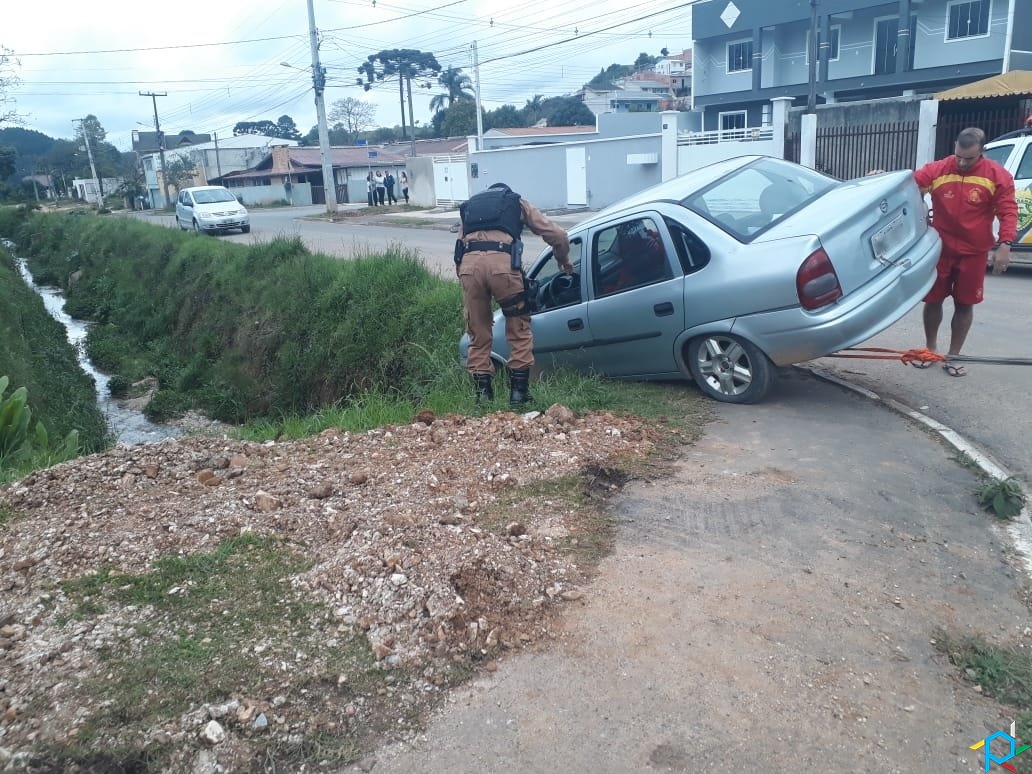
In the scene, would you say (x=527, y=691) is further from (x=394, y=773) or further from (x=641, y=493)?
(x=641, y=493)

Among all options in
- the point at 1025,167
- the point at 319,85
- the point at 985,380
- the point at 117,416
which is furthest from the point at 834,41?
the point at 985,380

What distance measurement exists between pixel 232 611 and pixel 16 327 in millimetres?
14665

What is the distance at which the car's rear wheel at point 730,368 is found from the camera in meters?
6.02

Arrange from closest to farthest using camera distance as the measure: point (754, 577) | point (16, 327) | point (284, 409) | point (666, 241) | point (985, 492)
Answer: point (754, 577), point (985, 492), point (666, 241), point (284, 409), point (16, 327)

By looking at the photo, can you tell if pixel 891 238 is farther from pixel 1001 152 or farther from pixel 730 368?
pixel 1001 152

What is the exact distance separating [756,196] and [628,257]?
1.02 m

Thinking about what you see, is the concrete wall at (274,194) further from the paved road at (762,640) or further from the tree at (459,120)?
the paved road at (762,640)

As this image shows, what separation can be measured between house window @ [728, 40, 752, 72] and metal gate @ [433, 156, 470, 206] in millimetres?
12906

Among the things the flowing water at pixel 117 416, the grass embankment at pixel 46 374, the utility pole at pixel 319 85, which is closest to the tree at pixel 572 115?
the utility pole at pixel 319 85

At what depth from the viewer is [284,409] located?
41.8 ft

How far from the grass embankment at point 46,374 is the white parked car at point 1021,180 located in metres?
11.0

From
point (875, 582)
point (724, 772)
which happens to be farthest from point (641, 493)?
point (724, 772)

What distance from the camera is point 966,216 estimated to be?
261 inches

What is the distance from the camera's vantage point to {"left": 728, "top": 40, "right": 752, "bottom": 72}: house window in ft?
128
